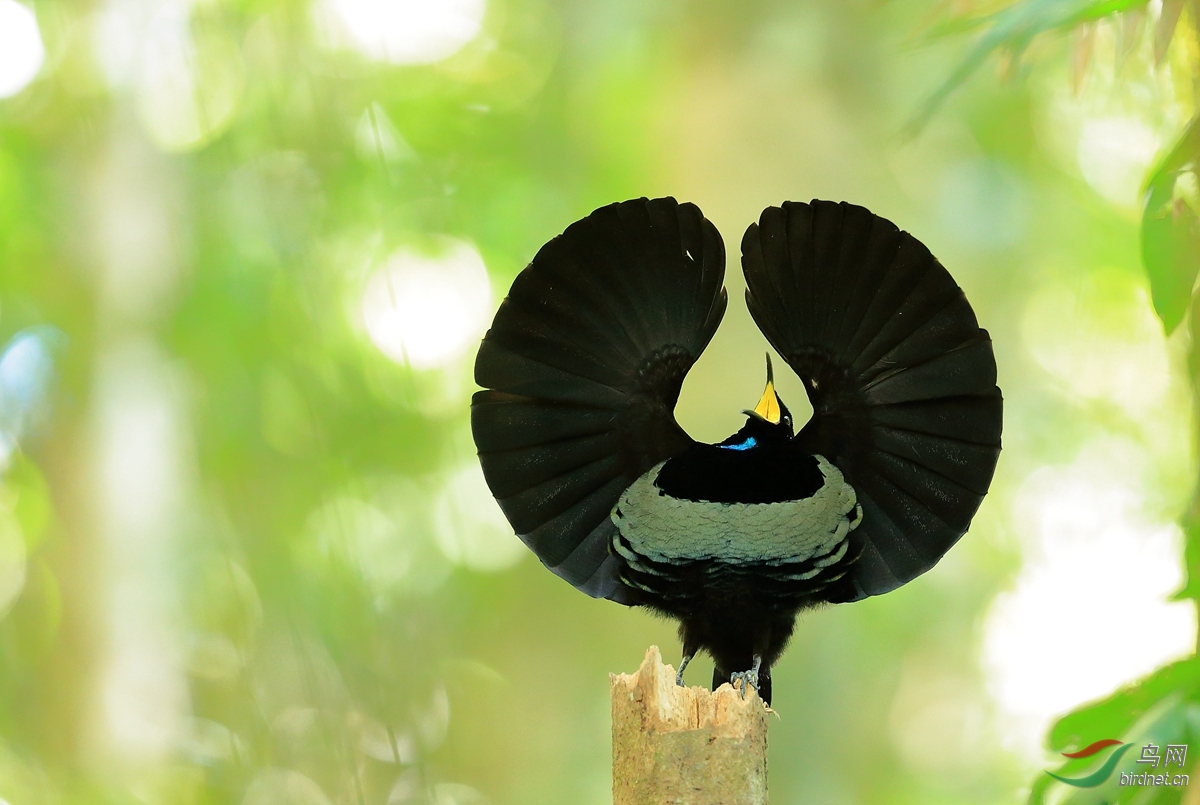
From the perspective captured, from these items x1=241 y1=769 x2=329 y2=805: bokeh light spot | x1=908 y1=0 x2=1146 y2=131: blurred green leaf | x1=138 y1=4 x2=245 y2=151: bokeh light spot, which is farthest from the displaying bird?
x1=138 y1=4 x2=245 y2=151: bokeh light spot

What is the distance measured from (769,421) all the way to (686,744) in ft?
1.05

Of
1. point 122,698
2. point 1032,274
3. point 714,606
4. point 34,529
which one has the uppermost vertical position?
point 1032,274

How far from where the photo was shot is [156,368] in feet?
→ 8.03

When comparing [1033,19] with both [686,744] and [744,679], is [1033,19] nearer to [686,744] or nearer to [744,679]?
[744,679]

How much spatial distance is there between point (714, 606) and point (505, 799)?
164cm

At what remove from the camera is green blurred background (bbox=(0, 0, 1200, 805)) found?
7.05 ft

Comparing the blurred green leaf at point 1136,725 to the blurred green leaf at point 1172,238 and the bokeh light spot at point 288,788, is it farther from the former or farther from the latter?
the bokeh light spot at point 288,788

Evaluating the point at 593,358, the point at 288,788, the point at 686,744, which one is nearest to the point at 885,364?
the point at 593,358

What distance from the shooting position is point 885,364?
1.00 m

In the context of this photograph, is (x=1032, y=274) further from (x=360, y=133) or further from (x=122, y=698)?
(x=122, y=698)

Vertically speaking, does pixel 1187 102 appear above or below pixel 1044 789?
above

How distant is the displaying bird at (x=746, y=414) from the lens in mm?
980

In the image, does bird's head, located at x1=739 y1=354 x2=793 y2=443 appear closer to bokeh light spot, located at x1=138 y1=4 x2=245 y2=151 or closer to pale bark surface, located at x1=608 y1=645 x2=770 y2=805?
pale bark surface, located at x1=608 y1=645 x2=770 y2=805

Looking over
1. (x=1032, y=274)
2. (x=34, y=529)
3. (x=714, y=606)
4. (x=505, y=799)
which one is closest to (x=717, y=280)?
(x=714, y=606)
